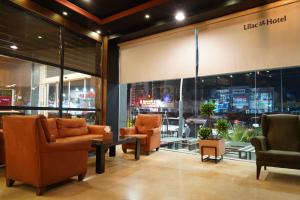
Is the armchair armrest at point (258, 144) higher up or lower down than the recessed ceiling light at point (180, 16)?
lower down

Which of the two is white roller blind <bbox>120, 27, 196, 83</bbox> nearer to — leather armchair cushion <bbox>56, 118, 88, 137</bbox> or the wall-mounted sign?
the wall-mounted sign

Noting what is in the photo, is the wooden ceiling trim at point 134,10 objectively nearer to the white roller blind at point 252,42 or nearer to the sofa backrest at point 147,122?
the white roller blind at point 252,42

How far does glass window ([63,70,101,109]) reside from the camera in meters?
6.10

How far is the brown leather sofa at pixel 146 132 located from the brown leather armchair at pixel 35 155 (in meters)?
2.51

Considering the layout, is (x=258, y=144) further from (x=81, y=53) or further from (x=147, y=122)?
(x=81, y=53)

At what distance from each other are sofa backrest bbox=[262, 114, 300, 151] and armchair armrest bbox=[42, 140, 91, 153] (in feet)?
10.7

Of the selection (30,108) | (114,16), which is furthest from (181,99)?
(30,108)

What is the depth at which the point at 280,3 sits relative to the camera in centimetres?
483

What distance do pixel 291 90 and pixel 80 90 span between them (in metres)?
5.33

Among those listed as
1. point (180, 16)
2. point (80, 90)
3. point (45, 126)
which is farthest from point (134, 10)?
point (45, 126)

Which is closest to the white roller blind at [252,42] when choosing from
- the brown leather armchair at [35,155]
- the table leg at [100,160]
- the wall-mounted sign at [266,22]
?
the wall-mounted sign at [266,22]

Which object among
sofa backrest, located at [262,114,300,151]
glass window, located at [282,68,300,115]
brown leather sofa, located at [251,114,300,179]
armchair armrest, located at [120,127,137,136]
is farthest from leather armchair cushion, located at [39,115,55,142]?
glass window, located at [282,68,300,115]

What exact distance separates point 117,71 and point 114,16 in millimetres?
1935

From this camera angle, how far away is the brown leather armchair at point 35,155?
302 cm
